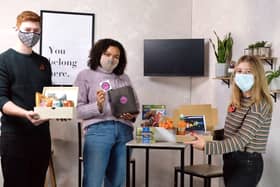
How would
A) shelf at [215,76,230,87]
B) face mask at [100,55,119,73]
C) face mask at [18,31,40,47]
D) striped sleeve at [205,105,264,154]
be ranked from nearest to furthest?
striped sleeve at [205,105,264,154], face mask at [18,31,40,47], face mask at [100,55,119,73], shelf at [215,76,230,87]

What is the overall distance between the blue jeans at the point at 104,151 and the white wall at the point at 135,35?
1.28 meters

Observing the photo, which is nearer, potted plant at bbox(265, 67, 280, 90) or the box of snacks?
the box of snacks

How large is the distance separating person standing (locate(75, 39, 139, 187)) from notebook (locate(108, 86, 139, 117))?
0.03m

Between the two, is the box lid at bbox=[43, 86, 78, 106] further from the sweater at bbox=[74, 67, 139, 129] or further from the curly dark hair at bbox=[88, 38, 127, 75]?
the curly dark hair at bbox=[88, 38, 127, 75]

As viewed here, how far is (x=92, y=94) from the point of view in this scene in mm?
2764

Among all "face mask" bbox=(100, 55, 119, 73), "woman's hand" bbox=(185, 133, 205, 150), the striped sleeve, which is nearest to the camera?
the striped sleeve

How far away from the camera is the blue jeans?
2705mm

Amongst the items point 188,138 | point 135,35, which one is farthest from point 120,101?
point 135,35

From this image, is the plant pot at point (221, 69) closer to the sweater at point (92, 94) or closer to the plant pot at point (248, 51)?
the plant pot at point (248, 51)

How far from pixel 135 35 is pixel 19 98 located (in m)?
2.07

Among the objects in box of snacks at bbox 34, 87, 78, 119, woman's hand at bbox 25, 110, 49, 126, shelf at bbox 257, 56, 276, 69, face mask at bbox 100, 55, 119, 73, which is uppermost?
shelf at bbox 257, 56, 276, 69

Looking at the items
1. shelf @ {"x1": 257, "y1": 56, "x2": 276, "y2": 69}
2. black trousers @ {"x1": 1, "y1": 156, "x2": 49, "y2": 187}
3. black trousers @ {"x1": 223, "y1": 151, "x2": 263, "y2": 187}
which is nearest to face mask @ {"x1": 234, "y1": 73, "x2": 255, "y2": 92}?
black trousers @ {"x1": 223, "y1": 151, "x2": 263, "y2": 187}

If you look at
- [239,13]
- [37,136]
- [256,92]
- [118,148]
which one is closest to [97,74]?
[118,148]

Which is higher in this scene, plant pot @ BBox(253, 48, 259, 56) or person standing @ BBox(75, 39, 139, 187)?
plant pot @ BBox(253, 48, 259, 56)
